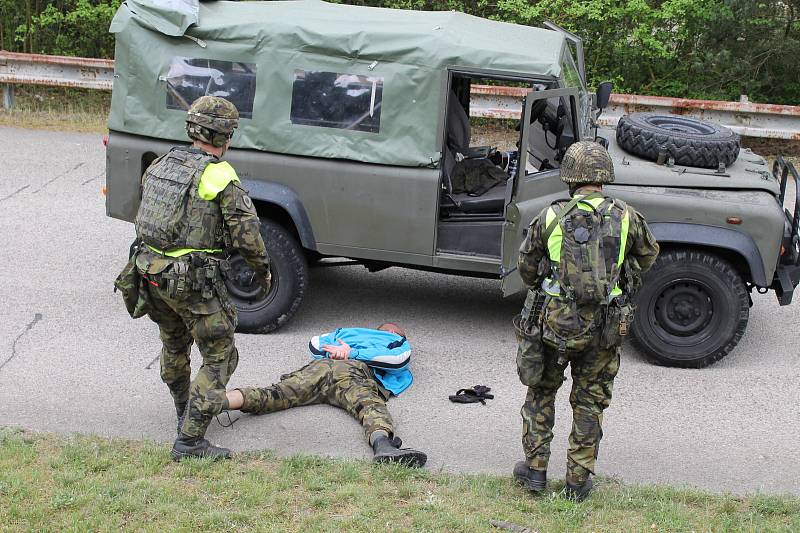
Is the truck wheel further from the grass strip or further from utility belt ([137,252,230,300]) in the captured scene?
Result: the grass strip

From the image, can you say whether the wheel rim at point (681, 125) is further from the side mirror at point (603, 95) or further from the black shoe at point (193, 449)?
the black shoe at point (193, 449)

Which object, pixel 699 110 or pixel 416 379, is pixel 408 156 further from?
pixel 699 110

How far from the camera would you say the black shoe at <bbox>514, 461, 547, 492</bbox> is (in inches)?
197

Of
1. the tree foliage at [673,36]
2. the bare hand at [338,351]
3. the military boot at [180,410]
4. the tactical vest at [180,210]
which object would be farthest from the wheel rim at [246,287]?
the tree foliage at [673,36]

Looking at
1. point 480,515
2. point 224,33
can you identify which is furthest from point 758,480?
point 224,33

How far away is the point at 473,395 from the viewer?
6250 millimetres

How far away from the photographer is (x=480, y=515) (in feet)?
15.5

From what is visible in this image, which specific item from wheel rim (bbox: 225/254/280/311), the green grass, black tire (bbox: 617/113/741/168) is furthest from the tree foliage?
the green grass

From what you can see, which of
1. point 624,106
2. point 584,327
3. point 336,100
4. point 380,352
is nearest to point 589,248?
point 584,327

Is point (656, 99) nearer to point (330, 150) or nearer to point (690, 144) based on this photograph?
point (690, 144)

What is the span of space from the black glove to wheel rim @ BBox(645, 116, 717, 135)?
2381mm

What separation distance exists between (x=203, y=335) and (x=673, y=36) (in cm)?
1041

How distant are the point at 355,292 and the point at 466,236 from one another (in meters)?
1.46

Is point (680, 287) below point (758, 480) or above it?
above
